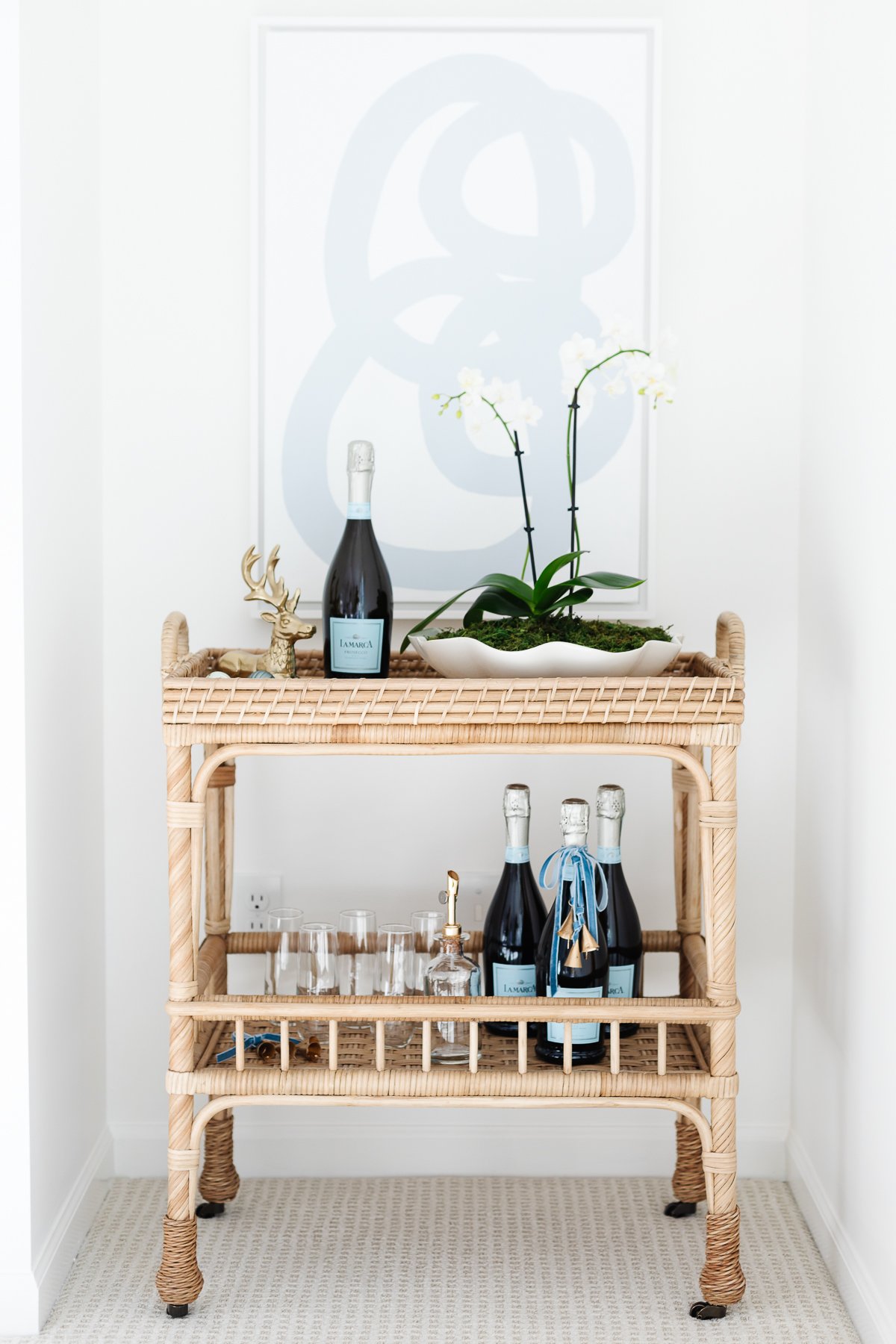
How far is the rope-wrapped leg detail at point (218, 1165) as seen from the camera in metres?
1.55

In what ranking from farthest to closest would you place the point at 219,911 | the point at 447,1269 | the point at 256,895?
the point at 256,895 → the point at 219,911 → the point at 447,1269

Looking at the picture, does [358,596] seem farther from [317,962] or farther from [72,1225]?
[72,1225]

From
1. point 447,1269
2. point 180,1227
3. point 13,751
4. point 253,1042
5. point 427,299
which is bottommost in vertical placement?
point 447,1269

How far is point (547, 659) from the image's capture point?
A: 4.11ft

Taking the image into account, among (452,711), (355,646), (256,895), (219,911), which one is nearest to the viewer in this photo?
(452,711)

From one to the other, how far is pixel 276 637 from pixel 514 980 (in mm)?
508

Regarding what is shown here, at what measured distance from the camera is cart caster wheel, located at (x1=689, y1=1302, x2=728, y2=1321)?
132 centimetres

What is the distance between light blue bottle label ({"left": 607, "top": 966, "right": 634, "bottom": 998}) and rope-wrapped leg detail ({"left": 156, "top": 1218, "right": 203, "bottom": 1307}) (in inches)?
21.8

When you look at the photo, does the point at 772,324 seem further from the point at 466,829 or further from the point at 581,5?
the point at 466,829

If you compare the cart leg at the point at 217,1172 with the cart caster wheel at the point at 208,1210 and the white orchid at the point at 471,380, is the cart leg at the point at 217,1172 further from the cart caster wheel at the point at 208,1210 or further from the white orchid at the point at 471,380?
the white orchid at the point at 471,380

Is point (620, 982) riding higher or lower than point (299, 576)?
lower

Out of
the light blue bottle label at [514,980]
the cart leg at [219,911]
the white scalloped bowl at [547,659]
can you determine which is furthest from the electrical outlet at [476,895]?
the white scalloped bowl at [547,659]

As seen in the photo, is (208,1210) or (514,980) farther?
(208,1210)

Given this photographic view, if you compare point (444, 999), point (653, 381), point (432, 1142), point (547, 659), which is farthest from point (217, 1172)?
point (653, 381)
